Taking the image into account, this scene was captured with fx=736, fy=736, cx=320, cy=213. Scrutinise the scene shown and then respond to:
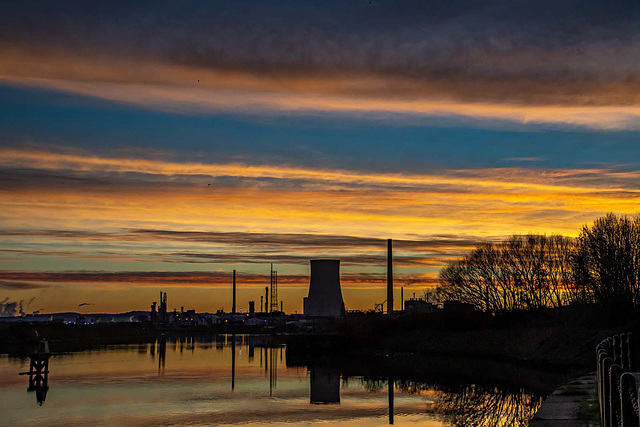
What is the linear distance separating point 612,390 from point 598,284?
49.4 meters

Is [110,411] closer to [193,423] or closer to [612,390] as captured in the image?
[193,423]

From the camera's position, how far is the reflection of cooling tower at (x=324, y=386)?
2945cm

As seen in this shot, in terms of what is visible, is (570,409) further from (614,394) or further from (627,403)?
(627,403)

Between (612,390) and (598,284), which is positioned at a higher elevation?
(598,284)

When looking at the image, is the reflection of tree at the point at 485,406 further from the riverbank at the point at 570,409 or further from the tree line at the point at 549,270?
the tree line at the point at 549,270

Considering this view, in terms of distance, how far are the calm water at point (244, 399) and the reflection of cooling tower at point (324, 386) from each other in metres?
0.04

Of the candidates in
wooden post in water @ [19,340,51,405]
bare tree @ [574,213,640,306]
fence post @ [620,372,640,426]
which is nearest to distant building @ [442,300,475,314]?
bare tree @ [574,213,640,306]

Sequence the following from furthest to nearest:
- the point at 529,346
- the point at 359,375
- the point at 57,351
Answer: the point at 57,351 < the point at 529,346 < the point at 359,375

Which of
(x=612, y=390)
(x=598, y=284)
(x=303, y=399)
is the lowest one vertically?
(x=303, y=399)


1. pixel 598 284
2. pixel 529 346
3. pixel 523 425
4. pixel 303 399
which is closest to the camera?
pixel 523 425

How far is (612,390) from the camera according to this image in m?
6.23

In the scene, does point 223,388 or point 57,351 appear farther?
point 57,351

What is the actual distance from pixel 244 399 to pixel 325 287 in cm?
5716

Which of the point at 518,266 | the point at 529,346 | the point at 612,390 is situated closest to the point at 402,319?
the point at 518,266
